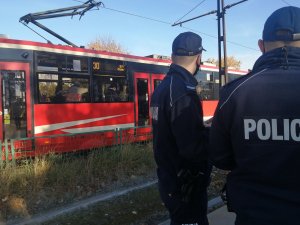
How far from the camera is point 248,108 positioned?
1.82m

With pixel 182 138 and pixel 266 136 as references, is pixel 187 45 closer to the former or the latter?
pixel 182 138

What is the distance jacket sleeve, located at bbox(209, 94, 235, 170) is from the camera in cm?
192

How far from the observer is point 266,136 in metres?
1.75

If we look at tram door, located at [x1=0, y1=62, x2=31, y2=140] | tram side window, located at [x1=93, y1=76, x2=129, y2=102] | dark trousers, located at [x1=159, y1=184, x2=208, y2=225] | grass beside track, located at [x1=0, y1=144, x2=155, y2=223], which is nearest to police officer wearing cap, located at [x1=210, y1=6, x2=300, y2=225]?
dark trousers, located at [x1=159, y1=184, x2=208, y2=225]

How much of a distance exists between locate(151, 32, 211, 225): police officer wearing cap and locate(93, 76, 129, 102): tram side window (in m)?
9.42

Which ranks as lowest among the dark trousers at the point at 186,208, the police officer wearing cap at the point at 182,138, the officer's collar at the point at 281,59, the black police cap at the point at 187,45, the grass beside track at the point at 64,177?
the grass beside track at the point at 64,177

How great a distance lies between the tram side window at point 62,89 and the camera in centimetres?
1068

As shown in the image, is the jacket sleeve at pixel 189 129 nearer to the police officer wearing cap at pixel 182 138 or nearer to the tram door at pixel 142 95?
the police officer wearing cap at pixel 182 138

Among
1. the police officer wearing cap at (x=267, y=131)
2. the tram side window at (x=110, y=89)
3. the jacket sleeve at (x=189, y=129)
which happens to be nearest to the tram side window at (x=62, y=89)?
the tram side window at (x=110, y=89)

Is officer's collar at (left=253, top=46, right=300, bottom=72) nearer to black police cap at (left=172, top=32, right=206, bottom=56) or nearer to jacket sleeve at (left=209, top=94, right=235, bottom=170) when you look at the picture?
jacket sleeve at (left=209, top=94, right=235, bottom=170)

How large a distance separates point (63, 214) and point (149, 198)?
144cm

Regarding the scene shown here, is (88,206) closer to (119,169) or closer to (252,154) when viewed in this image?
(119,169)

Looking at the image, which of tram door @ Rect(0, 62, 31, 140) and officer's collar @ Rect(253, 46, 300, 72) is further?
tram door @ Rect(0, 62, 31, 140)

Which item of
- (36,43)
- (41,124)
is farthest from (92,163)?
(36,43)
